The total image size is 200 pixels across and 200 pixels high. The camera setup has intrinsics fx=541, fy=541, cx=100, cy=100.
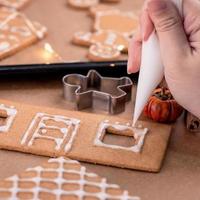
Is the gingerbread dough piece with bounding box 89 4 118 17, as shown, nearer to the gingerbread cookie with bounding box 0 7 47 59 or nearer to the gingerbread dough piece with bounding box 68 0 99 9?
the gingerbread dough piece with bounding box 68 0 99 9

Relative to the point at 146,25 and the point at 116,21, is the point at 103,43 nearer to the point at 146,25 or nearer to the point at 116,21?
the point at 116,21

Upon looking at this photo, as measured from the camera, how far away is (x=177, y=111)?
1292 millimetres

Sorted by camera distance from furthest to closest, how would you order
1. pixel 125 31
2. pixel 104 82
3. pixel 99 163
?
pixel 125 31 < pixel 104 82 < pixel 99 163

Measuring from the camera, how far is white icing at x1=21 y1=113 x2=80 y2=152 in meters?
1.20

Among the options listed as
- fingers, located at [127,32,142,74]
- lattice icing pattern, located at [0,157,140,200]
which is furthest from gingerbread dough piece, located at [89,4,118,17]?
lattice icing pattern, located at [0,157,140,200]

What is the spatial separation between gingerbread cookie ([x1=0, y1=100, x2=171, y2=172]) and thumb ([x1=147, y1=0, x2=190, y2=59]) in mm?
214

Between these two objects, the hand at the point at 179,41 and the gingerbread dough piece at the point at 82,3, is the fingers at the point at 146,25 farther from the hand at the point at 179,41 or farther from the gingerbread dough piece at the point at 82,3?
the gingerbread dough piece at the point at 82,3

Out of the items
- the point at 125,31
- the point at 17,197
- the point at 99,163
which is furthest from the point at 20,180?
the point at 125,31

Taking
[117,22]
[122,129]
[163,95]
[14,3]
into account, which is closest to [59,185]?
[122,129]

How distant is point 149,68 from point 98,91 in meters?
0.25

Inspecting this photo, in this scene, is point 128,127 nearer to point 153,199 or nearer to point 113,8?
point 153,199

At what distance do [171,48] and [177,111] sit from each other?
23 centimetres

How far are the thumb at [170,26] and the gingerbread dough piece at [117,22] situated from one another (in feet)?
1.96

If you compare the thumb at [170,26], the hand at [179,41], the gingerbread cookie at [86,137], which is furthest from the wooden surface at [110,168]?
the thumb at [170,26]
